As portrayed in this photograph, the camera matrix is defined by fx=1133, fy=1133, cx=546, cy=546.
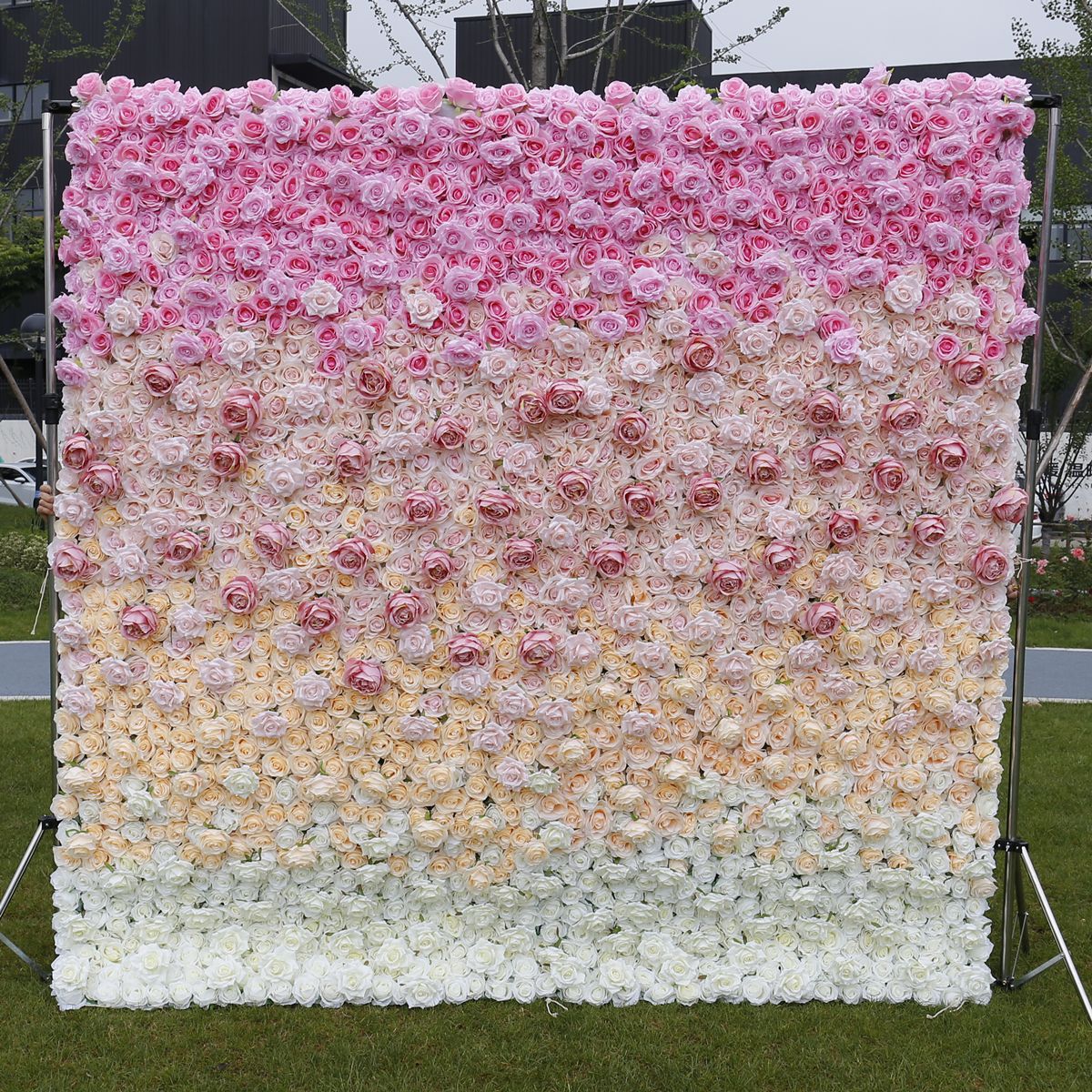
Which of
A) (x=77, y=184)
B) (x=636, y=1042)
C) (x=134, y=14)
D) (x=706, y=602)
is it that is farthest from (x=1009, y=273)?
(x=134, y=14)

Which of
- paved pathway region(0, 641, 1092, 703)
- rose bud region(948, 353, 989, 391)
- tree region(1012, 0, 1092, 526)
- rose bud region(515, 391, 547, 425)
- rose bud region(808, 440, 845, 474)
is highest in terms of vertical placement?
tree region(1012, 0, 1092, 526)

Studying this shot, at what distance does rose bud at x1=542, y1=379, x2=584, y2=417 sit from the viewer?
139 inches

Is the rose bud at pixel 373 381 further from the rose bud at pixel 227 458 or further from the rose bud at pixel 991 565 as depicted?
the rose bud at pixel 991 565

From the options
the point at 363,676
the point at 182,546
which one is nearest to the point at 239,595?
the point at 182,546

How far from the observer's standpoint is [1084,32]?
38.0 feet

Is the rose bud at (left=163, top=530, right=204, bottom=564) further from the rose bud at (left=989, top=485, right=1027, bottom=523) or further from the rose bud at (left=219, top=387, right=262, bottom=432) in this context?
the rose bud at (left=989, top=485, right=1027, bottom=523)

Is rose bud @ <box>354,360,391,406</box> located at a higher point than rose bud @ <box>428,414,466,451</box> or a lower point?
higher

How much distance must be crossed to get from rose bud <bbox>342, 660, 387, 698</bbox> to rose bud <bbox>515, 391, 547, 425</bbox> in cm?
93

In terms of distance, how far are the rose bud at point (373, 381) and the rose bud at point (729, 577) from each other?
120 cm

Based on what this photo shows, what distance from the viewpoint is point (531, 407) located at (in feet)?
11.7

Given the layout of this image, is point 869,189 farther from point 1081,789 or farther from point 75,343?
point 1081,789

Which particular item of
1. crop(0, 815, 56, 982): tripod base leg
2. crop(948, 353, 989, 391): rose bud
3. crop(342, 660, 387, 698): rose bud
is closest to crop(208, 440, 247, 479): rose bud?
crop(342, 660, 387, 698): rose bud

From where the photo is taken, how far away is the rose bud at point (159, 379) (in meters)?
3.56

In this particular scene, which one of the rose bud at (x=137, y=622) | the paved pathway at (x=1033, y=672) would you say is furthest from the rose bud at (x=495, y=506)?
the paved pathway at (x=1033, y=672)
